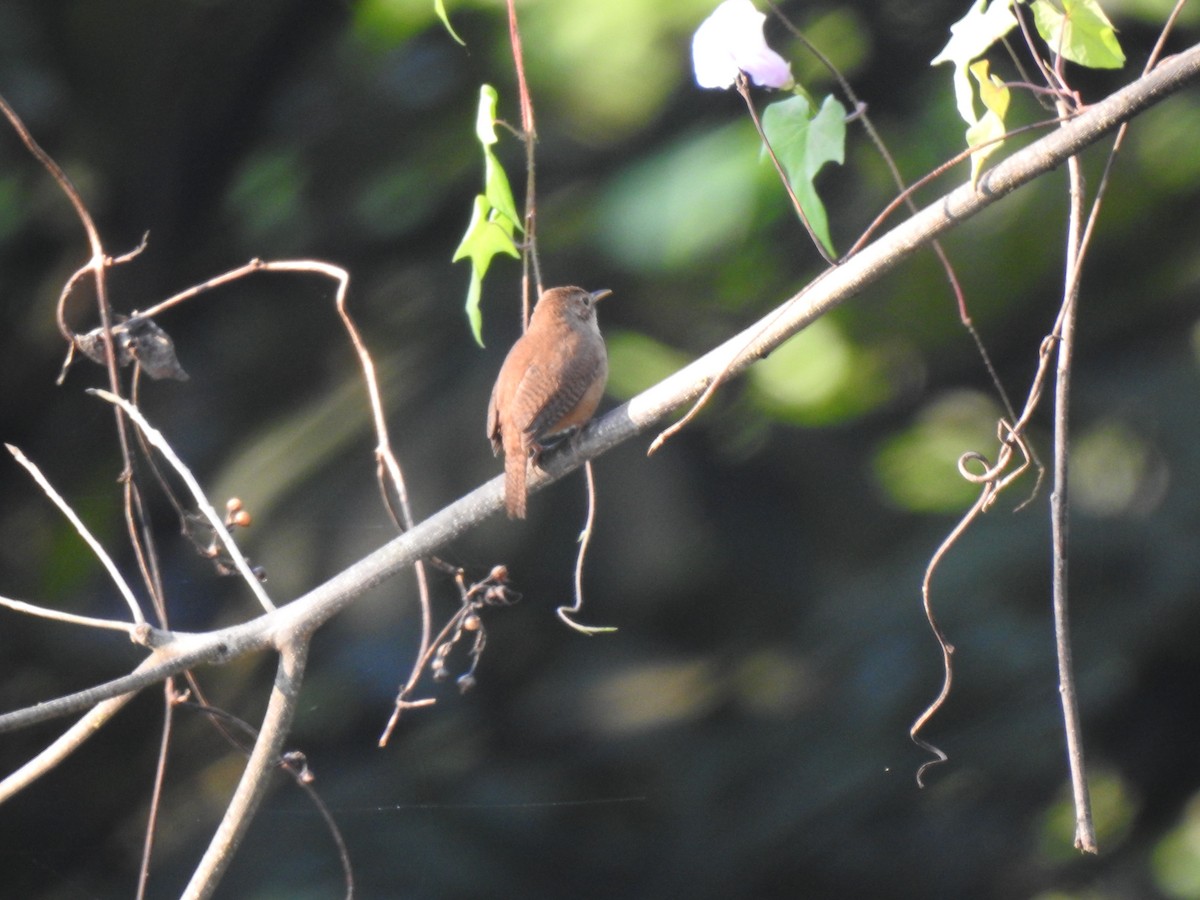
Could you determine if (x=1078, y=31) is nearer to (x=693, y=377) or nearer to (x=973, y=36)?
(x=973, y=36)

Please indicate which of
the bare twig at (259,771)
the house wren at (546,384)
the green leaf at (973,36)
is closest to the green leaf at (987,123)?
the green leaf at (973,36)

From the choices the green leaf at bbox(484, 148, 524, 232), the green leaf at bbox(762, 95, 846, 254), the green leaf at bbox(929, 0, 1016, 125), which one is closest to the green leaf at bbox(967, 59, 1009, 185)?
the green leaf at bbox(929, 0, 1016, 125)

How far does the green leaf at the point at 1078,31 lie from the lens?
56.7 inches

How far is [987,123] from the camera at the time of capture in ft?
4.46

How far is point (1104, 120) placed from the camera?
1277 mm

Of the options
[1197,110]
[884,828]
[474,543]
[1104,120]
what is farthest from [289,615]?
[1197,110]

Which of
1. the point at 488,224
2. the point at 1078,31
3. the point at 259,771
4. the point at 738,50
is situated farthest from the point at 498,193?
the point at 259,771

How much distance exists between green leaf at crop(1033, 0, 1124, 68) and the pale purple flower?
1.05 feet

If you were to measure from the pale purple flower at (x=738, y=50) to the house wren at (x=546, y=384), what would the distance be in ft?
3.49

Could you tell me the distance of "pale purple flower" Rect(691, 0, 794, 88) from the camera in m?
1.55

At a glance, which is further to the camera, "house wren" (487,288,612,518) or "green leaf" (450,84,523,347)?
"house wren" (487,288,612,518)

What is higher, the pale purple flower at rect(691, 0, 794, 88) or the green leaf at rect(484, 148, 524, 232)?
the pale purple flower at rect(691, 0, 794, 88)

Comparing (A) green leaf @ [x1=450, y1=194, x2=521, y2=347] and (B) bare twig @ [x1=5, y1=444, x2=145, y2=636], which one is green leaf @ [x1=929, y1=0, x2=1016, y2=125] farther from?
(B) bare twig @ [x1=5, y1=444, x2=145, y2=636]

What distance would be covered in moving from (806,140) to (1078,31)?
1.21 feet
